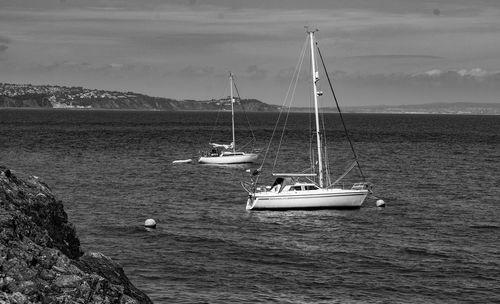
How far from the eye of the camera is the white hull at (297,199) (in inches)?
2160

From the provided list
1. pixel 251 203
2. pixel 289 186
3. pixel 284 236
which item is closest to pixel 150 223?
pixel 284 236

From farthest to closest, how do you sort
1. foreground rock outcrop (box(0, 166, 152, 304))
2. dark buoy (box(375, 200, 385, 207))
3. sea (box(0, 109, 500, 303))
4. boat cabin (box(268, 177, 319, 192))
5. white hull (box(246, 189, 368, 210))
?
dark buoy (box(375, 200, 385, 207))
boat cabin (box(268, 177, 319, 192))
white hull (box(246, 189, 368, 210))
sea (box(0, 109, 500, 303))
foreground rock outcrop (box(0, 166, 152, 304))

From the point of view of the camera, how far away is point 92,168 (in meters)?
85.1

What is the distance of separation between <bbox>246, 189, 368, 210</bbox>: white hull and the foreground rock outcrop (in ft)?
132

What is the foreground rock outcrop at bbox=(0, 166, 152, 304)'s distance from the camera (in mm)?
11227

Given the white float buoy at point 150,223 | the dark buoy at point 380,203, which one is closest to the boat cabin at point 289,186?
the dark buoy at point 380,203

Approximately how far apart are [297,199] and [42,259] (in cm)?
4378

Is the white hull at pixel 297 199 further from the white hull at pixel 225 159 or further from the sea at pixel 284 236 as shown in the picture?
the white hull at pixel 225 159

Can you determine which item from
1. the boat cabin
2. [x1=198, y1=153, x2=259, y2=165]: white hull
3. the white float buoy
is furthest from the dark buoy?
[x1=198, y1=153, x2=259, y2=165]: white hull

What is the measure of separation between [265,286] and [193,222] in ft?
57.9

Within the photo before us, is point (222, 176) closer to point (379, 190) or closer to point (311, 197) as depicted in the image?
point (379, 190)

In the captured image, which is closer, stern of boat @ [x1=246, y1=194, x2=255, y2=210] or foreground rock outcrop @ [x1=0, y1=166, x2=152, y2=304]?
foreground rock outcrop @ [x1=0, y1=166, x2=152, y2=304]

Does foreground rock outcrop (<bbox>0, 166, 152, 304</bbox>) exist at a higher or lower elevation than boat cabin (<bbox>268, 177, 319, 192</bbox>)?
higher

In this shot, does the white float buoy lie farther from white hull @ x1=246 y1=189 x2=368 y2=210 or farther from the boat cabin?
the boat cabin
